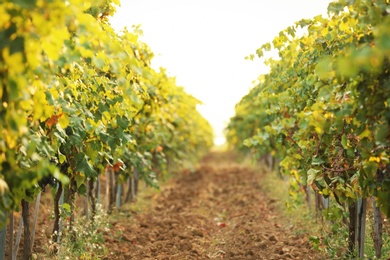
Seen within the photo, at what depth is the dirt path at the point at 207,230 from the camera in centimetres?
724

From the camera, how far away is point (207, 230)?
30.2 feet

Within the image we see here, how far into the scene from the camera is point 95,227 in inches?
311

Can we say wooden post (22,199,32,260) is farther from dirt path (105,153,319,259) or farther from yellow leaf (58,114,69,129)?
yellow leaf (58,114,69,129)

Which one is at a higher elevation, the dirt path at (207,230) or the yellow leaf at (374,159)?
the yellow leaf at (374,159)

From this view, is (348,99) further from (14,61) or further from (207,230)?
(207,230)

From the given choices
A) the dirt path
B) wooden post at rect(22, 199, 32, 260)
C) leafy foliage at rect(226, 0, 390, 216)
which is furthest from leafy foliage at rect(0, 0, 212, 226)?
the dirt path

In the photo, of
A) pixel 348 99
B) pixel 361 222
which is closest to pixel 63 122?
pixel 348 99

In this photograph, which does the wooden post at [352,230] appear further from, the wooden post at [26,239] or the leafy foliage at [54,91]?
the wooden post at [26,239]

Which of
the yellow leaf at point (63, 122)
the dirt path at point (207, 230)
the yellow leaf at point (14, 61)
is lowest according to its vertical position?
the dirt path at point (207, 230)

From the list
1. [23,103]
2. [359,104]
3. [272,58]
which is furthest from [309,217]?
[23,103]

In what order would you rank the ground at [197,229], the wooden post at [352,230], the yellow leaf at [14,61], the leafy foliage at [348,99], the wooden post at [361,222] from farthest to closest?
the ground at [197,229]
the wooden post at [352,230]
the wooden post at [361,222]
the leafy foliage at [348,99]
the yellow leaf at [14,61]

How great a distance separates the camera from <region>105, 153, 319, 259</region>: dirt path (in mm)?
7243

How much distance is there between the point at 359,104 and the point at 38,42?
8.77ft

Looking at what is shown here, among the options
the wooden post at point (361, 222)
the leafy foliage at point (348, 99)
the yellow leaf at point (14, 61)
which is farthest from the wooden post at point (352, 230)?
the yellow leaf at point (14, 61)
